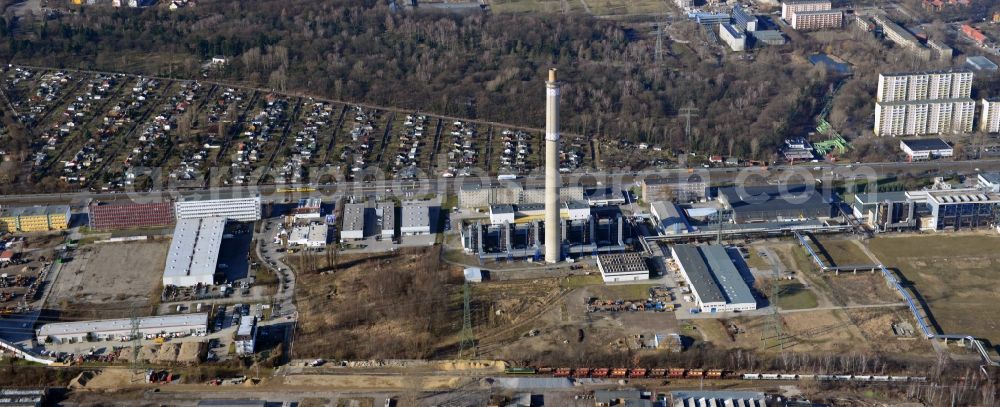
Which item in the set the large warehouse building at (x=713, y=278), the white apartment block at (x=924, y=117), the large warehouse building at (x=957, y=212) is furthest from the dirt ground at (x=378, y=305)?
the white apartment block at (x=924, y=117)

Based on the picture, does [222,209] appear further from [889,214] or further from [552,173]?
[889,214]

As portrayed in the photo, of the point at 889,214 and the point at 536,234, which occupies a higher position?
the point at 536,234

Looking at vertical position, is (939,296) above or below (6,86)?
below

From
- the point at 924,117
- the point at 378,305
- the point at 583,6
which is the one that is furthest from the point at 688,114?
the point at 583,6

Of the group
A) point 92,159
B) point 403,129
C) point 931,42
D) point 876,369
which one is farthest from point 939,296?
point 92,159

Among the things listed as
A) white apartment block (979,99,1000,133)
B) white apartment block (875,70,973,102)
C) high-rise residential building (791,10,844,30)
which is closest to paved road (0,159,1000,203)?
white apartment block (979,99,1000,133)

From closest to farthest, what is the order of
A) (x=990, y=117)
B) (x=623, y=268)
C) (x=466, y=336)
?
1. (x=466, y=336)
2. (x=623, y=268)
3. (x=990, y=117)

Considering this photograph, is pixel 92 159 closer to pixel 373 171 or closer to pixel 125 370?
pixel 373 171
